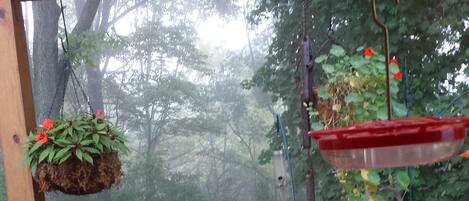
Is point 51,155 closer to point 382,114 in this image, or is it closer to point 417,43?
point 382,114

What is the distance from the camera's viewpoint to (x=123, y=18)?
5.09 meters

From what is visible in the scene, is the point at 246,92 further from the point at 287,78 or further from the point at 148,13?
the point at 148,13

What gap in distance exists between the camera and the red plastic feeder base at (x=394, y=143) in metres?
0.69

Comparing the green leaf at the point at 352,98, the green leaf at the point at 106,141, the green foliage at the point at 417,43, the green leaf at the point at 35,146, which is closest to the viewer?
the green leaf at the point at 35,146

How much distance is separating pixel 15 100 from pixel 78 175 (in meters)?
0.30

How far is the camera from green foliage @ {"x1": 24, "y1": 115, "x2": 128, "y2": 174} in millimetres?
1754

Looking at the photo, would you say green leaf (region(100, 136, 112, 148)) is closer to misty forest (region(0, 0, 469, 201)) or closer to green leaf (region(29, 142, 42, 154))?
green leaf (region(29, 142, 42, 154))

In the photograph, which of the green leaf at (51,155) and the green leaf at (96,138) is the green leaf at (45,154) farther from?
the green leaf at (96,138)

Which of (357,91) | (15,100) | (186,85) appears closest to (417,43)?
(357,91)

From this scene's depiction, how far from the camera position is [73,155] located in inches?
70.7

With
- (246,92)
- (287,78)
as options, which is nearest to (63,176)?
(287,78)

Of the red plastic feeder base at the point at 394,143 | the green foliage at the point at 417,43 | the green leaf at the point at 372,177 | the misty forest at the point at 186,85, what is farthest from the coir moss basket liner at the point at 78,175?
the misty forest at the point at 186,85

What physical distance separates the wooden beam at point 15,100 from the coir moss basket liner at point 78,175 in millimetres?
62

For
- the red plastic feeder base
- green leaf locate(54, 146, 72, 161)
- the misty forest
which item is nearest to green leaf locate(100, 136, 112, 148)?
green leaf locate(54, 146, 72, 161)
